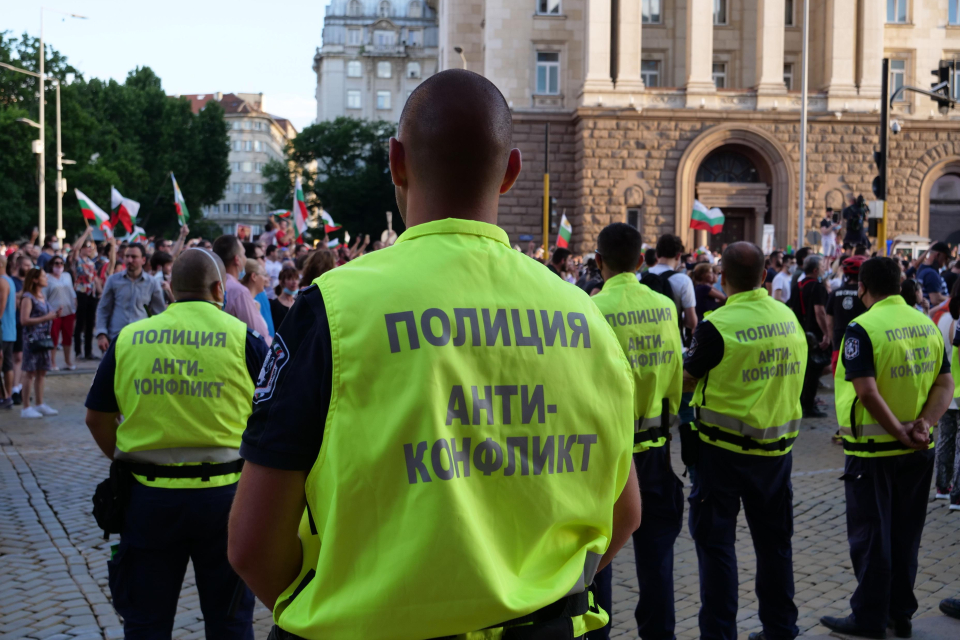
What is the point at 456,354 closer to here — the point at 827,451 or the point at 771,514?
the point at 771,514

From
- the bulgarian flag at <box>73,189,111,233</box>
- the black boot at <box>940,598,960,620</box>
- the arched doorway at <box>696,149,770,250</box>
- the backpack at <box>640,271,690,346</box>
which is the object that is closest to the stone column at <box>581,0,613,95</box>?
the arched doorway at <box>696,149,770,250</box>

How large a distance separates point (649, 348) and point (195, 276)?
2303 mm

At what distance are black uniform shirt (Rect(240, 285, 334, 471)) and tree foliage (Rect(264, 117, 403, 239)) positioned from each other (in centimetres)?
5860

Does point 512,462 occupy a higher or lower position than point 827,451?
higher

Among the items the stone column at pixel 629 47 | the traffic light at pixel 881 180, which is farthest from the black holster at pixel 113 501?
the stone column at pixel 629 47

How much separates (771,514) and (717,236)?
1302 inches

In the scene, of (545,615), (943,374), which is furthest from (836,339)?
(545,615)

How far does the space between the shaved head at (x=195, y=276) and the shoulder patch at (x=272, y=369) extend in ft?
7.73

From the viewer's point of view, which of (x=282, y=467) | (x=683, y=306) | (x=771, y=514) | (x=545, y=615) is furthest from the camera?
(x=683, y=306)

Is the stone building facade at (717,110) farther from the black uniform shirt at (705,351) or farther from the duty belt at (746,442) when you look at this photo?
the duty belt at (746,442)

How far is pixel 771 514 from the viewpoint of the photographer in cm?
488

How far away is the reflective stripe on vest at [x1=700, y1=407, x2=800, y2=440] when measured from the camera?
4.88 metres

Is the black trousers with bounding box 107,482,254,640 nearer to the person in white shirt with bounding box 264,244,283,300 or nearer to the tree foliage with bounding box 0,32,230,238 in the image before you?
the person in white shirt with bounding box 264,244,283,300

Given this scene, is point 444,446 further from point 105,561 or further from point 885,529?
point 105,561
